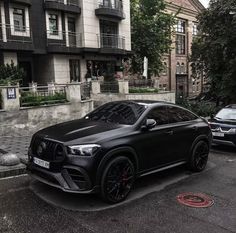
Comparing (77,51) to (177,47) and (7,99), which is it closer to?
(7,99)

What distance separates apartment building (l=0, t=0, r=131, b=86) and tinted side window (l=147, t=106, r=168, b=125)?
47.6 ft

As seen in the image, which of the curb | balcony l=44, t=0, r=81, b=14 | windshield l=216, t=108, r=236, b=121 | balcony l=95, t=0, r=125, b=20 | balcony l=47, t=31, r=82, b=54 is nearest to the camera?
the curb

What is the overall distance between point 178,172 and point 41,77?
17282 mm

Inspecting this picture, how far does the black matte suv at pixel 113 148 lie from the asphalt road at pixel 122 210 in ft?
1.14

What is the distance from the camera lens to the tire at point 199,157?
7042 millimetres

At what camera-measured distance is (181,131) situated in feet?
22.0

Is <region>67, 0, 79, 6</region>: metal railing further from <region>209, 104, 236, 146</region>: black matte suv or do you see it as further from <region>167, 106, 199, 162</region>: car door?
<region>167, 106, 199, 162</region>: car door

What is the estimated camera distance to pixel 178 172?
7113 millimetres

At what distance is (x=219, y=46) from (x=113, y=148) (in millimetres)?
14529

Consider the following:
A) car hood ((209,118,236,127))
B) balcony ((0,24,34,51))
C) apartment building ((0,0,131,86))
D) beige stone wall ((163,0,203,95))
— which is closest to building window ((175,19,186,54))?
beige stone wall ((163,0,203,95))

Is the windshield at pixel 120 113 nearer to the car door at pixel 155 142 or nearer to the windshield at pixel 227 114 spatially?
the car door at pixel 155 142

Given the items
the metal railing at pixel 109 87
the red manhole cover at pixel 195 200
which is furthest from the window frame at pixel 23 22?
the red manhole cover at pixel 195 200

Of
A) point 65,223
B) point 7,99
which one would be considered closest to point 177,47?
point 7,99

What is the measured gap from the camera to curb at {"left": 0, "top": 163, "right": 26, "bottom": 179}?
6.41 meters
